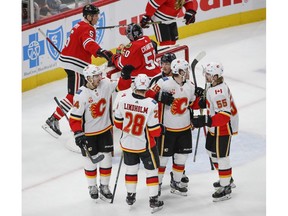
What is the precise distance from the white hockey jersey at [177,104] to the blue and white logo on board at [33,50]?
2923 mm

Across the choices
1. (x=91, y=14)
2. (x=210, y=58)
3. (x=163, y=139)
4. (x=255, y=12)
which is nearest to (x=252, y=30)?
(x=255, y=12)

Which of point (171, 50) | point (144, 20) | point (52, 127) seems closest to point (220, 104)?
point (171, 50)

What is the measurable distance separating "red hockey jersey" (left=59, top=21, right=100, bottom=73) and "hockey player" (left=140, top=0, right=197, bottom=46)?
1.17m

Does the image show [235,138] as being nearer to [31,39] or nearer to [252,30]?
[31,39]

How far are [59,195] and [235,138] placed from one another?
1853 millimetres

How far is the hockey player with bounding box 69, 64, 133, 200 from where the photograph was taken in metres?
4.92

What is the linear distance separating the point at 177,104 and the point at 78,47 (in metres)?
1.53

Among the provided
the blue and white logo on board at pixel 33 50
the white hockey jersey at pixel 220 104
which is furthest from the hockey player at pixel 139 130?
the blue and white logo on board at pixel 33 50

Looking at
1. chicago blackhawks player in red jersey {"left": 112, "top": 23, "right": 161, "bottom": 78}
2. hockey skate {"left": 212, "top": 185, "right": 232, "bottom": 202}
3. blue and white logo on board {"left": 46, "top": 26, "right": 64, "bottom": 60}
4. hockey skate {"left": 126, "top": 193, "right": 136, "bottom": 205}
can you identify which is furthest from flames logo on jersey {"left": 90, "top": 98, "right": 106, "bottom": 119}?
blue and white logo on board {"left": 46, "top": 26, "right": 64, "bottom": 60}

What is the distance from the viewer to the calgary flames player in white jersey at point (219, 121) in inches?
191

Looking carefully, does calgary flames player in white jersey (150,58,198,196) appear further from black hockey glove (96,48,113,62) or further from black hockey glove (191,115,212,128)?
black hockey glove (96,48,113,62)

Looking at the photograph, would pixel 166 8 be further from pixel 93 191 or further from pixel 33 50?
pixel 93 191

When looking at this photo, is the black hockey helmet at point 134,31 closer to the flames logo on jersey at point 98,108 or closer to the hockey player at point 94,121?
the hockey player at point 94,121

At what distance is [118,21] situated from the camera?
8523 millimetres
